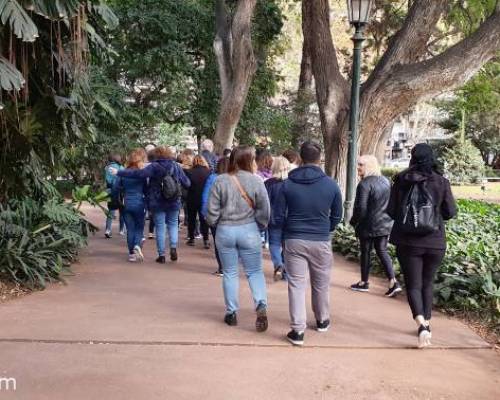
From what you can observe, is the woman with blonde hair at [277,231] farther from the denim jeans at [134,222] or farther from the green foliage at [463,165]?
the green foliage at [463,165]

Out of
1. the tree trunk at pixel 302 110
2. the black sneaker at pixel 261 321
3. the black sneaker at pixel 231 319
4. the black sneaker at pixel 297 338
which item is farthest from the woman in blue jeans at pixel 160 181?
the tree trunk at pixel 302 110

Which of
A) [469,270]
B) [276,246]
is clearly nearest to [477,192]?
[276,246]

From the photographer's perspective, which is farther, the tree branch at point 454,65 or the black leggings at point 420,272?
the tree branch at point 454,65

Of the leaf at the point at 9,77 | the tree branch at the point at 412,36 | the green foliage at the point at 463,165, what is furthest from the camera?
the green foliage at the point at 463,165

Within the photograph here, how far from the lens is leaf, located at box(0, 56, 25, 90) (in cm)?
532

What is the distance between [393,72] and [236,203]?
670cm

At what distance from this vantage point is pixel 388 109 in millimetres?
11336

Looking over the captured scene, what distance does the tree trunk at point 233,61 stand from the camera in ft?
49.9

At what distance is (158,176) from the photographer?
8812mm

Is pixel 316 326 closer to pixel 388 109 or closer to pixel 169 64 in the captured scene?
pixel 388 109

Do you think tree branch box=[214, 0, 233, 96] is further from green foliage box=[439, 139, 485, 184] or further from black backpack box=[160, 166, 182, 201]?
green foliage box=[439, 139, 485, 184]

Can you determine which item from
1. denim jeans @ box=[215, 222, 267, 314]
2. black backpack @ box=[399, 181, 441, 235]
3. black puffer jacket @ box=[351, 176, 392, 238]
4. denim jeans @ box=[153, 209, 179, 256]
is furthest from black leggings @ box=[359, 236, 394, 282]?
denim jeans @ box=[153, 209, 179, 256]

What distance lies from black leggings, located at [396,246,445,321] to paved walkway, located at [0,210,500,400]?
0.36 metres

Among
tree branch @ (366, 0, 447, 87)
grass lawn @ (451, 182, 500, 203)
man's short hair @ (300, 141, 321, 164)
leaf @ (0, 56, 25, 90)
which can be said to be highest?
tree branch @ (366, 0, 447, 87)
